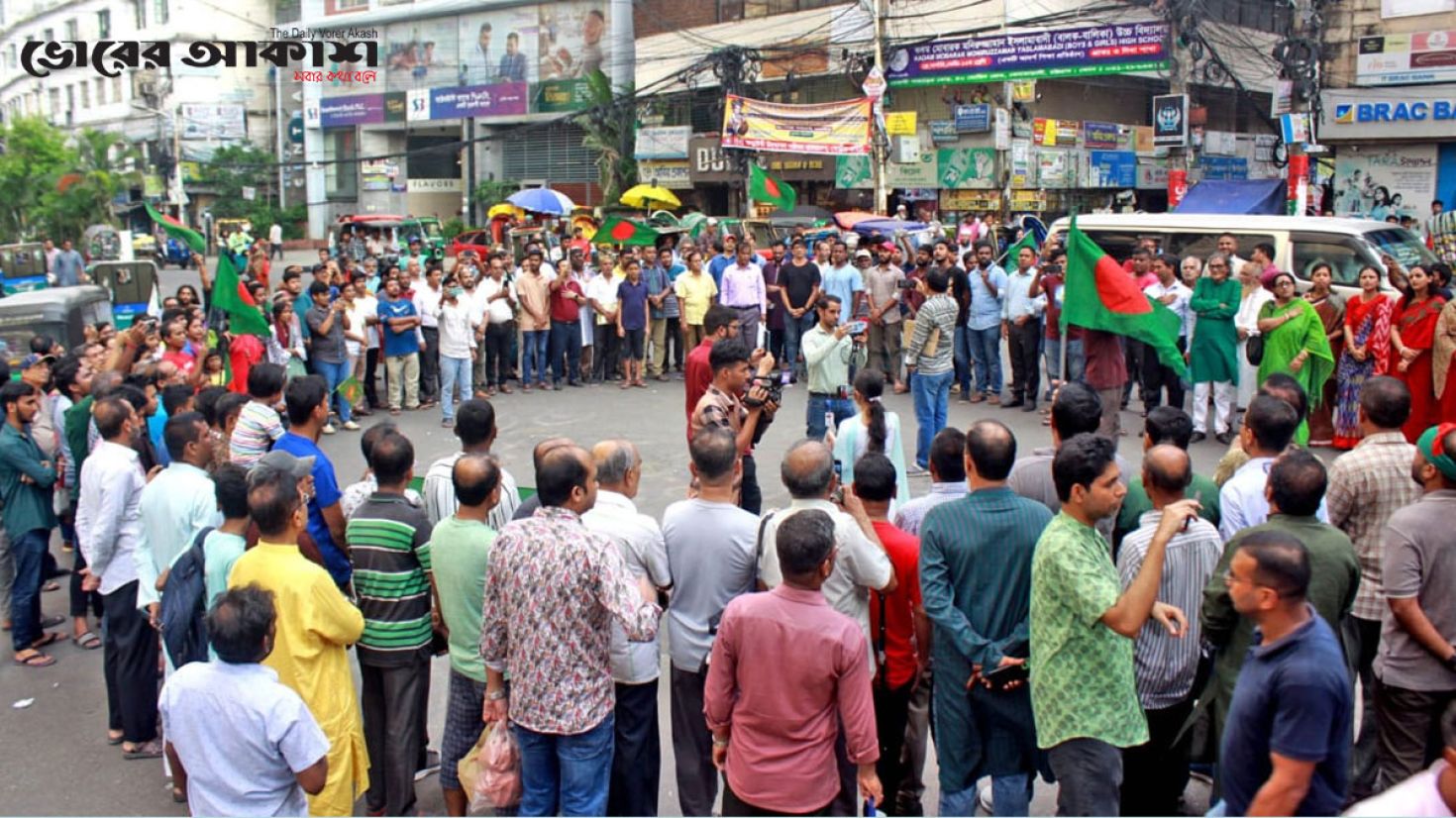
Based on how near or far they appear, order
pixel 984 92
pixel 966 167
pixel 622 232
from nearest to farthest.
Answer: pixel 622 232, pixel 984 92, pixel 966 167

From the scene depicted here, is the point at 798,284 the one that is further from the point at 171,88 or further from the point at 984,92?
the point at 171,88

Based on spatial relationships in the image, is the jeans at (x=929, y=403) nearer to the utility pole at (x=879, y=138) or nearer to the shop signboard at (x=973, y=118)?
the utility pole at (x=879, y=138)

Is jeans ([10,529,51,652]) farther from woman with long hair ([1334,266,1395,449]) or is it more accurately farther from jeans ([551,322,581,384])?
woman with long hair ([1334,266,1395,449])

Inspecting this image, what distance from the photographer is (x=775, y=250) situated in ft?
51.1

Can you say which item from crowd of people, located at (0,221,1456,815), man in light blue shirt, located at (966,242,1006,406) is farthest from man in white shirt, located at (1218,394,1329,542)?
man in light blue shirt, located at (966,242,1006,406)

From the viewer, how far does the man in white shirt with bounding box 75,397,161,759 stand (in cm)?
555

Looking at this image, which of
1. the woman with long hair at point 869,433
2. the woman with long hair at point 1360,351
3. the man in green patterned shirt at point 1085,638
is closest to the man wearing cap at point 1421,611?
the man in green patterned shirt at point 1085,638

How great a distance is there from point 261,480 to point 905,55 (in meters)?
25.2

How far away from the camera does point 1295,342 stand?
31.6 feet

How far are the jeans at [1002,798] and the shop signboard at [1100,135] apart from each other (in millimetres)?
26551

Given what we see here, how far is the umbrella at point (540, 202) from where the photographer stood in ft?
88.5

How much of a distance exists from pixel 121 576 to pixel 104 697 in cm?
103

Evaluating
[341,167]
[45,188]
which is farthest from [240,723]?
[341,167]

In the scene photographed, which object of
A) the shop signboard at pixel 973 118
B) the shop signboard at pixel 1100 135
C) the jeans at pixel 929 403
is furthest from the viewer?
the shop signboard at pixel 1100 135
